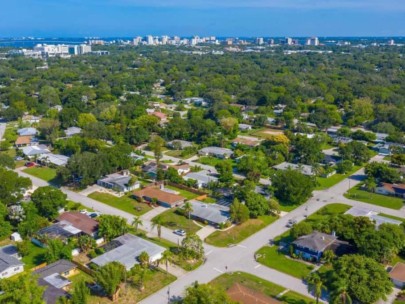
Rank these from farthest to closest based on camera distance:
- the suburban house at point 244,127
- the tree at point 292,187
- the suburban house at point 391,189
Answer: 1. the suburban house at point 244,127
2. the suburban house at point 391,189
3. the tree at point 292,187

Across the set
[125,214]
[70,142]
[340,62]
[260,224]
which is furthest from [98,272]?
[340,62]

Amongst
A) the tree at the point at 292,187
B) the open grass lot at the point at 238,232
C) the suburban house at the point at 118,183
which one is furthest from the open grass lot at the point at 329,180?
the suburban house at the point at 118,183

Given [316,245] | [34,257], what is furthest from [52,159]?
[316,245]

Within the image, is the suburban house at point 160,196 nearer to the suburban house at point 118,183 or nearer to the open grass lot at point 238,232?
the suburban house at point 118,183

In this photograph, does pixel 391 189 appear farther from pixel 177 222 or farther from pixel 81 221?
pixel 81 221

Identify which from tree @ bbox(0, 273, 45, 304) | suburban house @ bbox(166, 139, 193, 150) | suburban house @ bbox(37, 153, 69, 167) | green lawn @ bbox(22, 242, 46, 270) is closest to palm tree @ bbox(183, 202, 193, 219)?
green lawn @ bbox(22, 242, 46, 270)

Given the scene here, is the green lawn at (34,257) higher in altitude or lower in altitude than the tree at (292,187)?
lower

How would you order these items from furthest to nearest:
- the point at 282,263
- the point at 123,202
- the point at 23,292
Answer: the point at 123,202 < the point at 282,263 < the point at 23,292

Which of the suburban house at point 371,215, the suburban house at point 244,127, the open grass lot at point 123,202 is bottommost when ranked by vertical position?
the open grass lot at point 123,202
